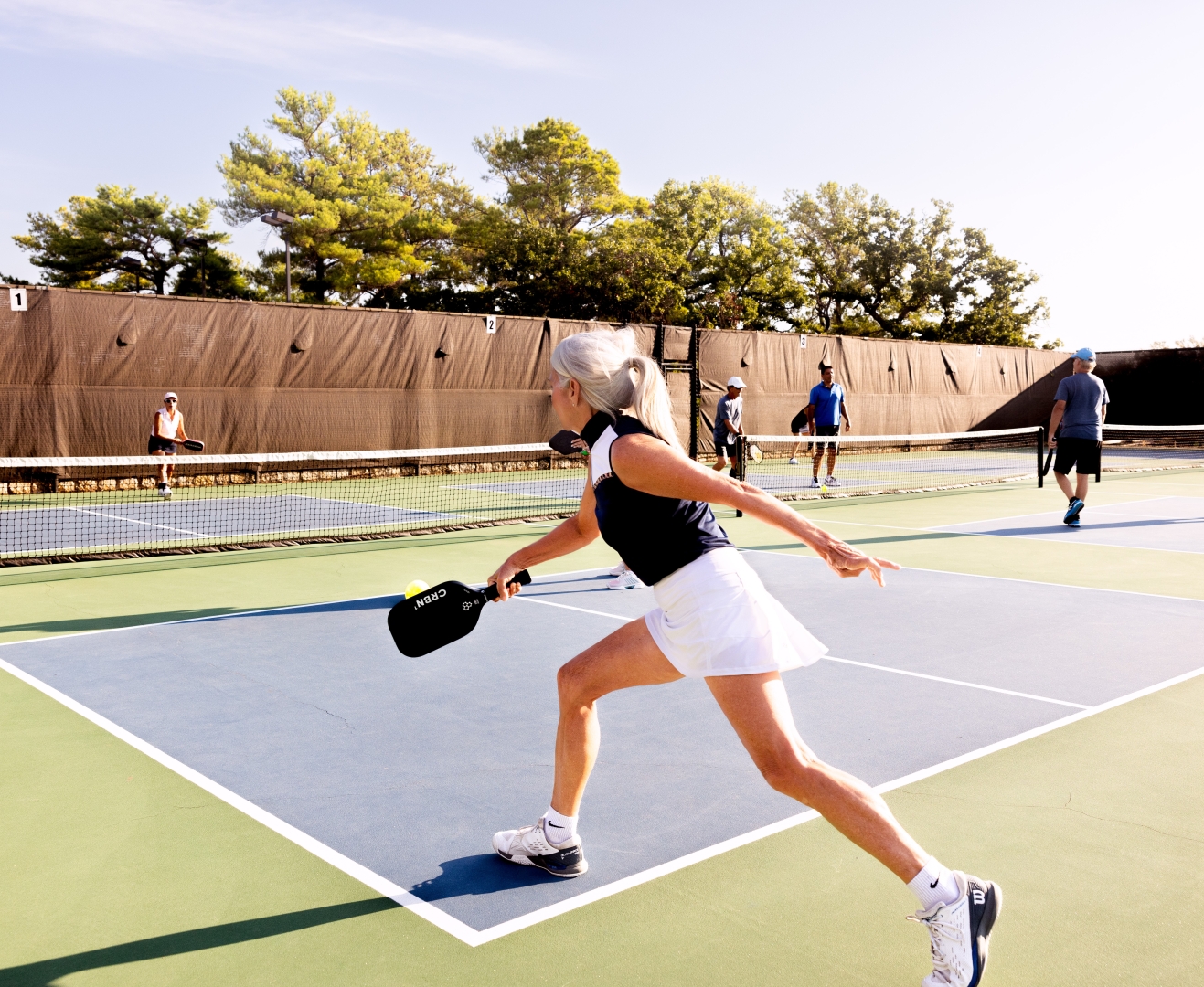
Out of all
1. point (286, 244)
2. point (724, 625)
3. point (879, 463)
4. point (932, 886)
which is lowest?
point (879, 463)

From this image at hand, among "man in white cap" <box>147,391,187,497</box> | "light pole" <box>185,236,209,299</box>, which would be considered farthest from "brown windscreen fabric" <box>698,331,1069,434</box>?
"light pole" <box>185,236,209,299</box>

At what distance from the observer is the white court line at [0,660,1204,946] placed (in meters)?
2.74

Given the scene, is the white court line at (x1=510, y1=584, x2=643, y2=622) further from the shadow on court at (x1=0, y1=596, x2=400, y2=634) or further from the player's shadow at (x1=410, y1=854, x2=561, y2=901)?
the player's shadow at (x1=410, y1=854, x2=561, y2=901)

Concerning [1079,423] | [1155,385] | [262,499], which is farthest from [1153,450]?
[262,499]

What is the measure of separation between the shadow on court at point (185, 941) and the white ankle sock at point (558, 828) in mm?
425

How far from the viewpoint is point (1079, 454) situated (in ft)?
35.6

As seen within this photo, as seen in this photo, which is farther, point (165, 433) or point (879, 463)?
point (879, 463)

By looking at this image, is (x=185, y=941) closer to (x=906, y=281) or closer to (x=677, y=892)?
(x=677, y=892)

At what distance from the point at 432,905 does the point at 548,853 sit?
334 millimetres

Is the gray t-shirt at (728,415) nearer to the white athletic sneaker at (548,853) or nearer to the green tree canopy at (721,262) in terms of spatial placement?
the white athletic sneaker at (548,853)

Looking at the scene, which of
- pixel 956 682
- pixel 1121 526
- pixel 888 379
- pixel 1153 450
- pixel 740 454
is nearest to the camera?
pixel 956 682

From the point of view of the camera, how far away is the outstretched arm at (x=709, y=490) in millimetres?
2338

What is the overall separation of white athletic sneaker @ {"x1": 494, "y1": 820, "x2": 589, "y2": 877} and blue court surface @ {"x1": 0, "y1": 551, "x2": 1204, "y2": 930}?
4 centimetres

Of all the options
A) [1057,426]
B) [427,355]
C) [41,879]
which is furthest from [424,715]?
[427,355]
